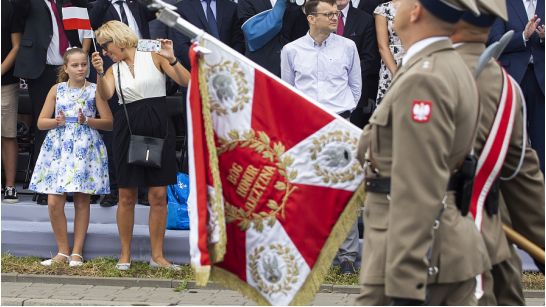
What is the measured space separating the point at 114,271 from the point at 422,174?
166 inches

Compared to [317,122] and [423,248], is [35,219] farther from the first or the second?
[423,248]

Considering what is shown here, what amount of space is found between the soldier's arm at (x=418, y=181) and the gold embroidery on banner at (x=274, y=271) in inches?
40.8

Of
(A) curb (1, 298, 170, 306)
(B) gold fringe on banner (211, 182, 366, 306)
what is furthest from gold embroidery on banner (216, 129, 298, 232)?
(A) curb (1, 298, 170, 306)

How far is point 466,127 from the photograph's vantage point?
243 centimetres

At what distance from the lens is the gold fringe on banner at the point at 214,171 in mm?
3045

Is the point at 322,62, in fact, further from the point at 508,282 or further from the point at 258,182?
the point at 508,282

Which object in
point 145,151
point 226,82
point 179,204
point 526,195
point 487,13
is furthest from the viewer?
point 179,204

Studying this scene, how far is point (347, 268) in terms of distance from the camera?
18.7 feet

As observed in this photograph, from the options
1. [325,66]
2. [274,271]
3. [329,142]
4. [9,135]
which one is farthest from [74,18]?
[274,271]

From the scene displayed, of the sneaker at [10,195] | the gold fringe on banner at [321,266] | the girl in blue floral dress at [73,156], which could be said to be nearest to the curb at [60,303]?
the girl in blue floral dress at [73,156]

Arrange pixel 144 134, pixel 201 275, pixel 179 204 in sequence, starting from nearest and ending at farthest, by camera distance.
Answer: pixel 201 275 → pixel 144 134 → pixel 179 204

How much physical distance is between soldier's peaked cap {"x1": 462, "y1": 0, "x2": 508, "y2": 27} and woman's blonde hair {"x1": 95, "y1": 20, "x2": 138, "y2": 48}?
12.3 ft

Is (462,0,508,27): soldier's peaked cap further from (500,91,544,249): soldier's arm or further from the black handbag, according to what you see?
the black handbag

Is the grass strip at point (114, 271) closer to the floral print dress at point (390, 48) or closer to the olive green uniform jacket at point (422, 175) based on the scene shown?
the floral print dress at point (390, 48)
